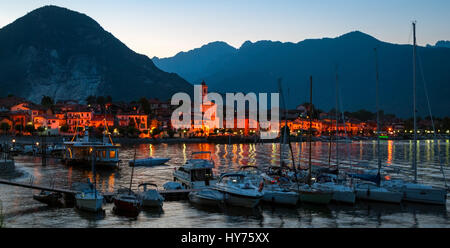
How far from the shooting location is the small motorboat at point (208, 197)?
2642 centimetres

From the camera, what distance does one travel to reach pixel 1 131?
11975 centimetres

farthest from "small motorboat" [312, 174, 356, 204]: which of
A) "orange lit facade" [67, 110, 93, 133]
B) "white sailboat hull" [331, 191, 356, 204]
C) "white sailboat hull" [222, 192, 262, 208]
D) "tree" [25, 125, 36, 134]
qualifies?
"orange lit facade" [67, 110, 93, 133]

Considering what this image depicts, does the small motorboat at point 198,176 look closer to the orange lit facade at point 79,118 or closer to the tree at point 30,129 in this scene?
the tree at point 30,129

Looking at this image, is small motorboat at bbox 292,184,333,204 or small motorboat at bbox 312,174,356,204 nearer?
small motorboat at bbox 292,184,333,204

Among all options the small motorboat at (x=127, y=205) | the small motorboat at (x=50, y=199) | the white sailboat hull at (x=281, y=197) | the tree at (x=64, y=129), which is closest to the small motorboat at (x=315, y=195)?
the white sailboat hull at (x=281, y=197)

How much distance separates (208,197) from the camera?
2652 centimetres

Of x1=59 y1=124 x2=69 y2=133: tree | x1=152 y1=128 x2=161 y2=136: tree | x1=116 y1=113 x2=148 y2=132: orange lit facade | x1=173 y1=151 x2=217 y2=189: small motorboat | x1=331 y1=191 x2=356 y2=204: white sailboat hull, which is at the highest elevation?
x1=116 y1=113 x2=148 y2=132: orange lit facade

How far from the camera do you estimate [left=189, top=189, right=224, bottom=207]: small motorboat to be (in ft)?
86.7

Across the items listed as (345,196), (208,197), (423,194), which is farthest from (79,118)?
(423,194)

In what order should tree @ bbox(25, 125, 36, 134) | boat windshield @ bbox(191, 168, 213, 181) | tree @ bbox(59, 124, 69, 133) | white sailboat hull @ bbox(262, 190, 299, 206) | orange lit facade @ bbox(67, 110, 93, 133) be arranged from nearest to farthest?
→ white sailboat hull @ bbox(262, 190, 299, 206), boat windshield @ bbox(191, 168, 213, 181), tree @ bbox(25, 125, 36, 134), tree @ bbox(59, 124, 69, 133), orange lit facade @ bbox(67, 110, 93, 133)

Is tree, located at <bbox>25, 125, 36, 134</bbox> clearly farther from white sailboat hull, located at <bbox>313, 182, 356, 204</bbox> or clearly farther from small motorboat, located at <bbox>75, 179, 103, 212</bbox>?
white sailboat hull, located at <bbox>313, 182, 356, 204</bbox>

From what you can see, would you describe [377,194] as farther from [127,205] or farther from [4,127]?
[4,127]
